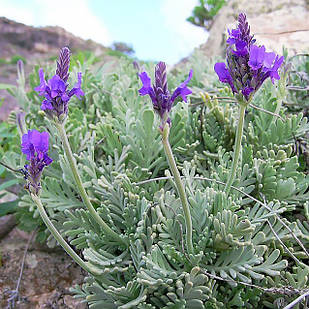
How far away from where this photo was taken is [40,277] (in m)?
1.83

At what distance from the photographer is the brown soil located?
5.56 feet

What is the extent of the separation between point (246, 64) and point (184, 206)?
0.45m

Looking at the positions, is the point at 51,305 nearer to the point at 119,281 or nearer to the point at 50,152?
the point at 119,281

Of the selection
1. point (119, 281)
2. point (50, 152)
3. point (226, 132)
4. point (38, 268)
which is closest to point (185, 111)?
point (226, 132)

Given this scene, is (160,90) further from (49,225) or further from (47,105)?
(49,225)

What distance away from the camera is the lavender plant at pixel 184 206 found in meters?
Answer: 1.19

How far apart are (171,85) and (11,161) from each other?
1.15m

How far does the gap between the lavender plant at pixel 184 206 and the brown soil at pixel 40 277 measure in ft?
0.59

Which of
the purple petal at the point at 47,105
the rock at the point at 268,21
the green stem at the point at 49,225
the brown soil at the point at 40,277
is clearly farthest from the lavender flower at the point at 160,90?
the rock at the point at 268,21

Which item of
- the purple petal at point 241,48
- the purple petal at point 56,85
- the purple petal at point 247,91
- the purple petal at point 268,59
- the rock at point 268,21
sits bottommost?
the purple petal at point 56,85

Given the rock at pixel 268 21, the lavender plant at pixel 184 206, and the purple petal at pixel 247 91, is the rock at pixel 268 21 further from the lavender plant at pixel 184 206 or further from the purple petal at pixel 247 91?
the purple petal at pixel 247 91

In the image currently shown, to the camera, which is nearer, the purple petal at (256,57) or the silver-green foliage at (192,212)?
the purple petal at (256,57)

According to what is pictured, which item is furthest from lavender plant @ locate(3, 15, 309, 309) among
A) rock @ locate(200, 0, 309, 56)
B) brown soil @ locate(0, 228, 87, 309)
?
rock @ locate(200, 0, 309, 56)

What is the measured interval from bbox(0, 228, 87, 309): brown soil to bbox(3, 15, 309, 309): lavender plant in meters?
0.18
